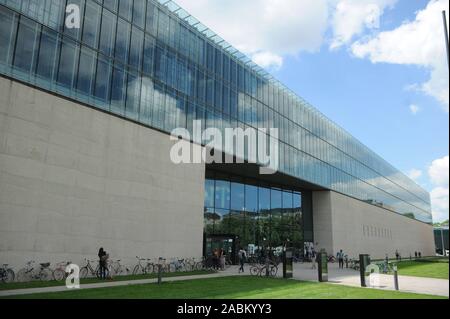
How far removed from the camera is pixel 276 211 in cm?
4575

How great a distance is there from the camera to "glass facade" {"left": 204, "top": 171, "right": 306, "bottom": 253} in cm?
3684

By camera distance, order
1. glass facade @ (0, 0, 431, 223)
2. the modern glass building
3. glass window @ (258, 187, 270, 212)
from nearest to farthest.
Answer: glass facade @ (0, 0, 431, 223), the modern glass building, glass window @ (258, 187, 270, 212)

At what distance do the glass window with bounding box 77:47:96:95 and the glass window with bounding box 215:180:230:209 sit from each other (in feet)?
56.9

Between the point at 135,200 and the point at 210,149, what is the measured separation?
8.87 metres

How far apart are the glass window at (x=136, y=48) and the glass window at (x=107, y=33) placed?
1584 millimetres

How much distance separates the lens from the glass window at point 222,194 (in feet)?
122

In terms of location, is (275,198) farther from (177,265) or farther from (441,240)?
(441,240)

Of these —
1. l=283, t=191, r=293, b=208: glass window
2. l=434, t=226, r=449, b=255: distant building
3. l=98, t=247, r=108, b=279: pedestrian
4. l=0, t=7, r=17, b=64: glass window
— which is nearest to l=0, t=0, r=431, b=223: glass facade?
l=0, t=7, r=17, b=64: glass window

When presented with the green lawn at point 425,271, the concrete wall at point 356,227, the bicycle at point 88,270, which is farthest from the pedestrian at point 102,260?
the concrete wall at point 356,227

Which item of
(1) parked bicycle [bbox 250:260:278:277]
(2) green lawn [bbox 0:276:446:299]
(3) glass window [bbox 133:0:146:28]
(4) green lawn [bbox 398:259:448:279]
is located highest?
(3) glass window [bbox 133:0:146:28]

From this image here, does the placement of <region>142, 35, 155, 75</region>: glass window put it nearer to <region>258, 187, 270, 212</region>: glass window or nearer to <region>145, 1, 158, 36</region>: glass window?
<region>145, 1, 158, 36</region>: glass window

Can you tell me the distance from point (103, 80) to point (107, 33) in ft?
9.94

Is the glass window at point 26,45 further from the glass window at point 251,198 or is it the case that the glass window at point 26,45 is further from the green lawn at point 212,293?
the glass window at point 251,198

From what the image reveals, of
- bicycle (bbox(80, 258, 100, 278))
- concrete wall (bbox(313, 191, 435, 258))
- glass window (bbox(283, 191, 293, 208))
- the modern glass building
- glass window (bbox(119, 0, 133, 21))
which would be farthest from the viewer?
concrete wall (bbox(313, 191, 435, 258))
